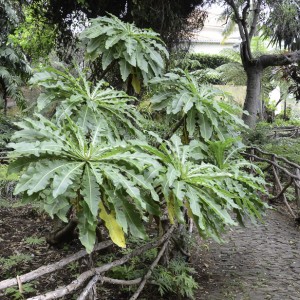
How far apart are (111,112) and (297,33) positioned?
27.9 ft

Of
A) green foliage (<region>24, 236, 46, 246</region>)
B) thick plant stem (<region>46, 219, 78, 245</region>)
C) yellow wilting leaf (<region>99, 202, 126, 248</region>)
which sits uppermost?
yellow wilting leaf (<region>99, 202, 126, 248</region>)

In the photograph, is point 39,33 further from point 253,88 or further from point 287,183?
point 287,183

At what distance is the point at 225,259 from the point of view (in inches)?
166

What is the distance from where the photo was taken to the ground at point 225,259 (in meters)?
3.44

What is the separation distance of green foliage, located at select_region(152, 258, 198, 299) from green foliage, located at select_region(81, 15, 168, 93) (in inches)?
66.9

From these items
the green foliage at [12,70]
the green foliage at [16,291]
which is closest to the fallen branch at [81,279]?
the green foliage at [16,291]

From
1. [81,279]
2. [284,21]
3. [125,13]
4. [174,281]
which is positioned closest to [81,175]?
[81,279]

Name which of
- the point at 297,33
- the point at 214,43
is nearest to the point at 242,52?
the point at 297,33

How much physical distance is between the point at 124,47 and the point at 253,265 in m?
2.62

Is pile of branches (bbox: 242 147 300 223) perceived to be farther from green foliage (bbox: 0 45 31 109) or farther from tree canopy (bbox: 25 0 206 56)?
green foliage (bbox: 0 45 31 109)

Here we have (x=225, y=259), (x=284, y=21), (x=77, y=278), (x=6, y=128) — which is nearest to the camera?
(x=77, y=278)

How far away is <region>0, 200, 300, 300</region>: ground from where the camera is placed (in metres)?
3.44

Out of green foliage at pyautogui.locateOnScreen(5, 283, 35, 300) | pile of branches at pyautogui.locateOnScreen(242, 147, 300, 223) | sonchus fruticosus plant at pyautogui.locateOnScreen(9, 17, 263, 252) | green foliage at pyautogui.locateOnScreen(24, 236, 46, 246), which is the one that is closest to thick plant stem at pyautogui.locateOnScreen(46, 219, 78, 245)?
green foliage at pyautogui.locateOnScreen(24, 236, 46, 246)

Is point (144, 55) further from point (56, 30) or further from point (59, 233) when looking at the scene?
point (56, 30)
